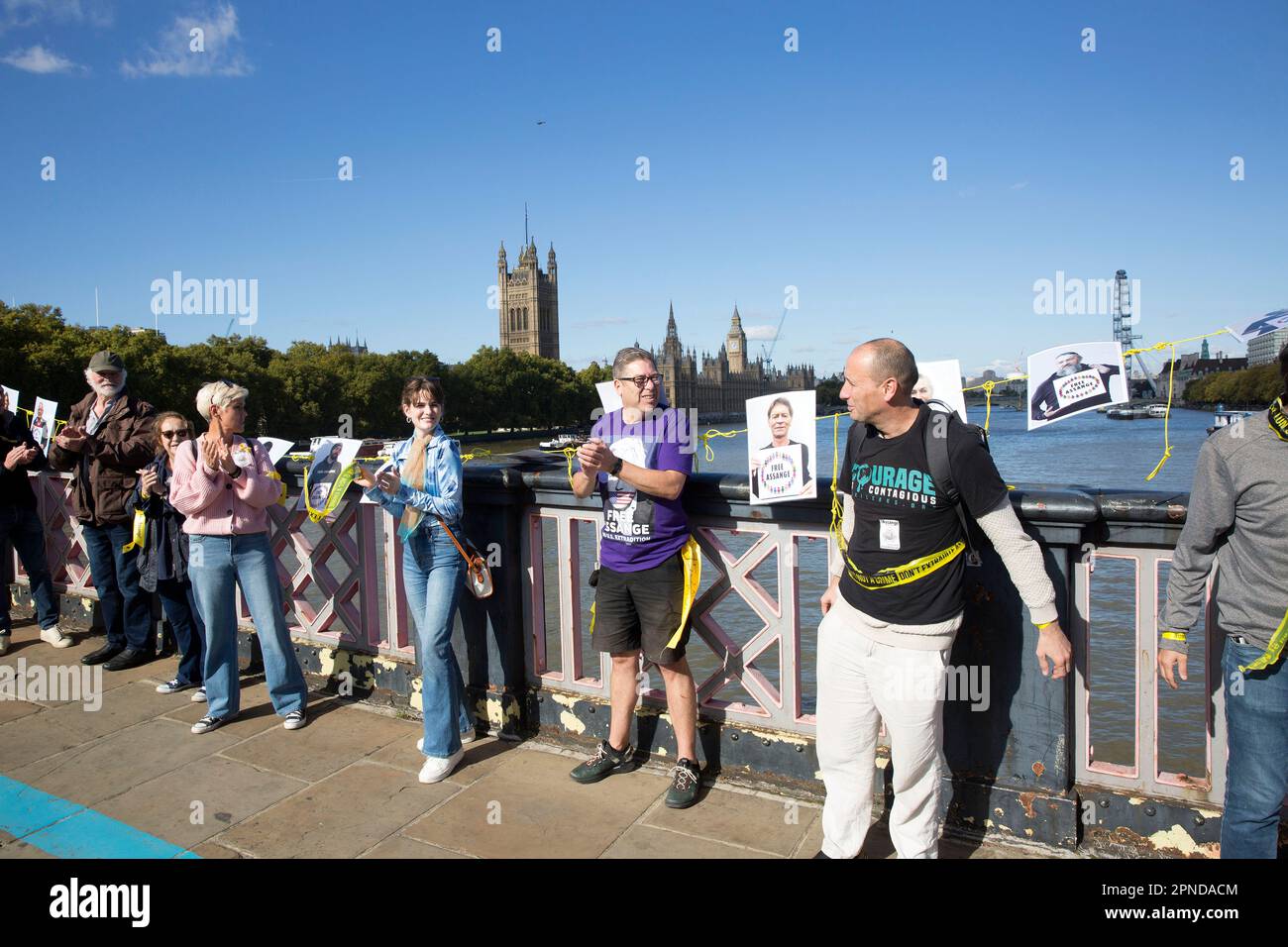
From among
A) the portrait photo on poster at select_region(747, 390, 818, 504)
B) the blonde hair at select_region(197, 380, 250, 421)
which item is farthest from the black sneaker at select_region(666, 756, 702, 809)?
the blonde hair at select_region(197, 380, 250, 421)

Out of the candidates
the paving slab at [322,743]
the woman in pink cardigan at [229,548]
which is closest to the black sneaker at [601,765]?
the paving slab at [322,743]

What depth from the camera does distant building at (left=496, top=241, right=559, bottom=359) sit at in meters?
155

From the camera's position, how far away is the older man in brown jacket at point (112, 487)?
613 centimetres

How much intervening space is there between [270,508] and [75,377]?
45.4 m

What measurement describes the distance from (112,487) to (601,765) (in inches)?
170

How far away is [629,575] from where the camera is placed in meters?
4.02

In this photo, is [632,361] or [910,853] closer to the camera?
[910,853]

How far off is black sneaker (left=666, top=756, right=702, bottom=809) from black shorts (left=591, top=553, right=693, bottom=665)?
50 centimetres

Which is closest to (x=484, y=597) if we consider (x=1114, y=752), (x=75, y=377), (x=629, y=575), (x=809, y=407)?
(x=629, y=575)

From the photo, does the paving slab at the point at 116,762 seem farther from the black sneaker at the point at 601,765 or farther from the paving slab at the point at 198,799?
the black sneaker at the point at 601,765

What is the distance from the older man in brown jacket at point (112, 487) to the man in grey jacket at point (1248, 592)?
20.0 feet

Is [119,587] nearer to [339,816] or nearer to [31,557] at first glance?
[31,557]
